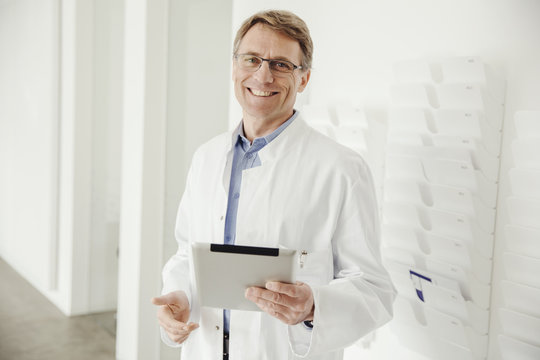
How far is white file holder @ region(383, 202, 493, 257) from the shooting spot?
1621 mm

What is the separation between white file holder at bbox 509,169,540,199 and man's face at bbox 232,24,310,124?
67cm

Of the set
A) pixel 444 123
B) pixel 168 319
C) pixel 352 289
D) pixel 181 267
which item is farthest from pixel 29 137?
pixel 352 289

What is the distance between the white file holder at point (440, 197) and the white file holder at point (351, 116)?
0.85 ft

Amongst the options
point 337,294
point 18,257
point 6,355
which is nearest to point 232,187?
point 337,294

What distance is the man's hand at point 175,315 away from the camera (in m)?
1.46

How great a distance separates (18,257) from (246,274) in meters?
4.84

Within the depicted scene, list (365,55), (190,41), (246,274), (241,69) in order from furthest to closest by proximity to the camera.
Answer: (190,41) < (365,55) < (241,69) < (246,274)

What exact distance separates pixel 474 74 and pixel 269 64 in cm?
62

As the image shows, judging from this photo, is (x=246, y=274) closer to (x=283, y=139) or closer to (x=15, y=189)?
(x=283, y=139)

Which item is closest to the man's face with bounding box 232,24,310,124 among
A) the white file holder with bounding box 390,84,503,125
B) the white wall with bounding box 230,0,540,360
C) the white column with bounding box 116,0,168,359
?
the white file holder with bounding box 390,84,503,125

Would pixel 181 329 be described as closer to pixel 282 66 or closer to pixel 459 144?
pixel 282 66

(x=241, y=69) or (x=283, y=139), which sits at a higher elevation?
(x=241, y=69)

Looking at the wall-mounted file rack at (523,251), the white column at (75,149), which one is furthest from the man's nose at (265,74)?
the white column at (75,149)

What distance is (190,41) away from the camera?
3.18 metres
